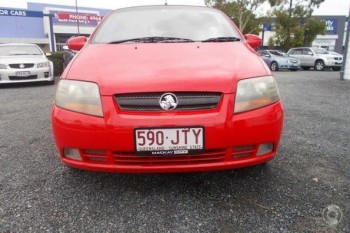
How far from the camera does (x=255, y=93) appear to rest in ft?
6.34

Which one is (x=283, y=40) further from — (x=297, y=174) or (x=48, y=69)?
(x=297, y=174)

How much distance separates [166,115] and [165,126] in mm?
68

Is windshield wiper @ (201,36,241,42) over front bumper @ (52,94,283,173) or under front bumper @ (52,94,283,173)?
over

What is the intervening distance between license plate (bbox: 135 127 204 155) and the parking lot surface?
38 cm

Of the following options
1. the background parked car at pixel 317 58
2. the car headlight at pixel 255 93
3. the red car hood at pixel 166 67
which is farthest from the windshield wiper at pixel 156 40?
the background parked car at pixel 317 58

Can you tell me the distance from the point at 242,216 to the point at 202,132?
1.75 ft

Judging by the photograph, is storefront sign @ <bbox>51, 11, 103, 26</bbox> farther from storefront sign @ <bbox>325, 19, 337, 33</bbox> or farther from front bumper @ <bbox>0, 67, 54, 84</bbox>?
front bumper @ <bbox>0, 67, 54, 84</bbox>

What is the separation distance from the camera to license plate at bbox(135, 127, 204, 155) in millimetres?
1769

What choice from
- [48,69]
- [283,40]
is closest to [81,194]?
[48,69]

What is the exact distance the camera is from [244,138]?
184cm

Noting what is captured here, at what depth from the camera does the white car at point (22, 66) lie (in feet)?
27.1

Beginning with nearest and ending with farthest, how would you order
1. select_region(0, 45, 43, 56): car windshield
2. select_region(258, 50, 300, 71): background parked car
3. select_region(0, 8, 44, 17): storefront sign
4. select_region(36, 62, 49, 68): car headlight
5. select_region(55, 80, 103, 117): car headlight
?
select_region(55, 80, 103, 117): car headlight → select_region(36, 62, 49, 68): car headlight → select_region(0, 45, 43, 56): car windshield → select_region(258, 50, 300, 71): background parked car → select_region(0, 8, 44, 17): storefront sign

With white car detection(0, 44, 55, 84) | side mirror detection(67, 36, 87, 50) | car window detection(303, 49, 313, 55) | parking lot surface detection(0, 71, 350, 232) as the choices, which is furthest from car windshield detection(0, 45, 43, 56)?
car window detection(303, 49, 313, 55)

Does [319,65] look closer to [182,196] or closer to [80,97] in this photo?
[182,196]
